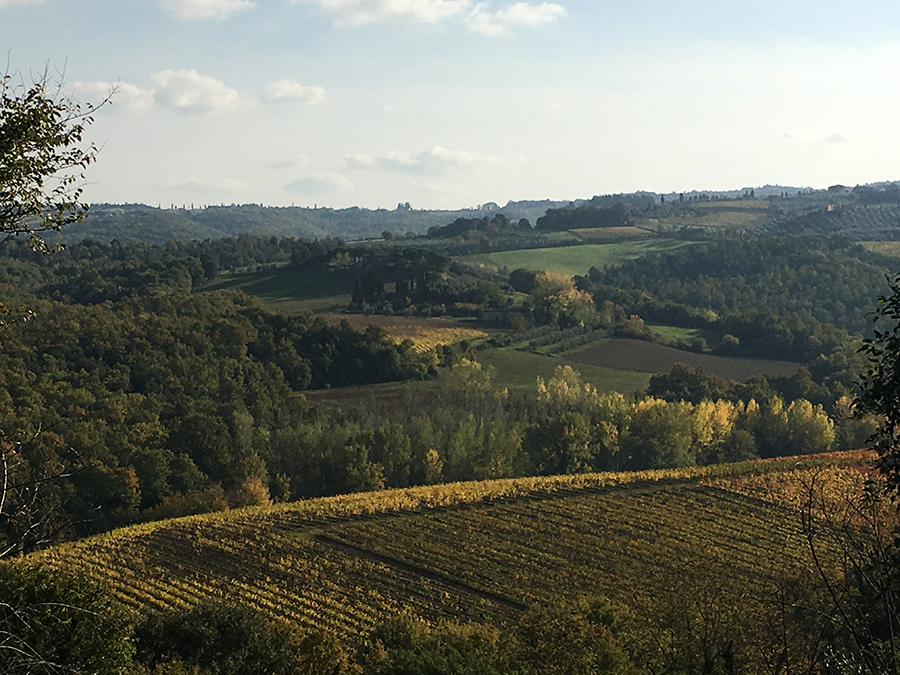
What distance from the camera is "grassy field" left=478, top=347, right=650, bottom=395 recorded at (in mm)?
120044

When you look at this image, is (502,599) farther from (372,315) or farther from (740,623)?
(372,315)

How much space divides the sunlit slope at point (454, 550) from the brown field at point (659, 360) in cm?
5111

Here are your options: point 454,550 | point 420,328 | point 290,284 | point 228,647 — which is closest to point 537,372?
point 420,328

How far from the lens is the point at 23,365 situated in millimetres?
95250

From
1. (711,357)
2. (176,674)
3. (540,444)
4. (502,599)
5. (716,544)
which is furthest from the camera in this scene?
(711,357)

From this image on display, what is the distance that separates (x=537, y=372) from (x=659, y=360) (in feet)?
69.5

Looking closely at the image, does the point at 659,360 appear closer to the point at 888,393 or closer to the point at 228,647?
the point at 228,647

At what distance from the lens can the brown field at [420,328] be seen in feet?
438

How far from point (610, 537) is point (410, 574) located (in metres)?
15.1

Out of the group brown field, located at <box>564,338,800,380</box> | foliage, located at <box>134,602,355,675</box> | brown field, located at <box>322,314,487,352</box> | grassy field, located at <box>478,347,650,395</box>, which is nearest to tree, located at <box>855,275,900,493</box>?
foliage, located at <box>134,602,355,675</box>

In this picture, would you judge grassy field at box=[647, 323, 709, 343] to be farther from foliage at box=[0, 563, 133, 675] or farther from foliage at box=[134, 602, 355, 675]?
foliage at box=[0, 563, 133, 675]

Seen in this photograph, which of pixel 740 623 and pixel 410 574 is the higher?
pixel 740 623

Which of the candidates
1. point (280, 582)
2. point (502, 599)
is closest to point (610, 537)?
point (502, 599)

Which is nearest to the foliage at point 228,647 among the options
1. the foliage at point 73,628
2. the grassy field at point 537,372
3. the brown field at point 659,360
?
the foliage at point 73,628
